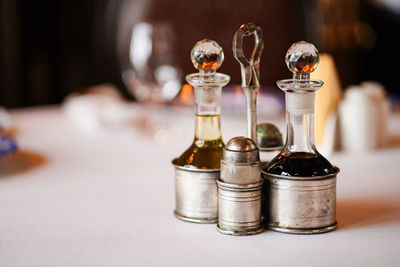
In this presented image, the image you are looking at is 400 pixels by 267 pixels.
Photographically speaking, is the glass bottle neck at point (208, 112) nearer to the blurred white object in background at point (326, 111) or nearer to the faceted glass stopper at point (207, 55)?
the faceted glass stopper at point (207, 55)

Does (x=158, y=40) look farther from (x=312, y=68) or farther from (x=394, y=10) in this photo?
(x=394, y=10)

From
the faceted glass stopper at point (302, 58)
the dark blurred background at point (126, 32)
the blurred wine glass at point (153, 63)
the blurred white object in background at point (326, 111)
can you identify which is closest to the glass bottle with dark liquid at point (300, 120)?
the faceted glass stopper at point (302, 58)

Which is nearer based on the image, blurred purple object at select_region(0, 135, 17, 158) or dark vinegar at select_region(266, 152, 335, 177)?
dark vinegar at select_region(266, 152, 335, 177)

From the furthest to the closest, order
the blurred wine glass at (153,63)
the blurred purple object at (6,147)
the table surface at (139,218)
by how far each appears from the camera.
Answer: the blurred wine glass at (153,63) < the blurred purple object at (6,147) < the table surface at (139,218)

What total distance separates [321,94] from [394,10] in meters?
2.18

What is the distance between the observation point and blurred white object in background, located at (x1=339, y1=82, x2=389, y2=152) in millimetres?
932

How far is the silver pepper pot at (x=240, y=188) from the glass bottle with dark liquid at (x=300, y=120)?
0.03 metres

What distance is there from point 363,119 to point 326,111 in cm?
7

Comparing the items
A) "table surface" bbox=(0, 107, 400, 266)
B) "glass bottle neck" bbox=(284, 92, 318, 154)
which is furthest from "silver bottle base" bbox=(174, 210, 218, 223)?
"glass bottle neck" bbox=(284, 92, 318, 154)

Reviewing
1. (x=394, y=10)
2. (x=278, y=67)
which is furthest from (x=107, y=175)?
(x=394, y=10)

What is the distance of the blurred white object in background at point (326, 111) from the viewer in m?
0.94

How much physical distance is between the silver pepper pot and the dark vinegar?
23 mm

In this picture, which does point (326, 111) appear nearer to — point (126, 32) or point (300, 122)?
point (300, 122)

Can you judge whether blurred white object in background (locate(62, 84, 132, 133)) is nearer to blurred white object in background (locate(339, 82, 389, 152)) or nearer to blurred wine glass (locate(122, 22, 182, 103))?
blurred wine glass (locate(122, 22, 182, 103))
